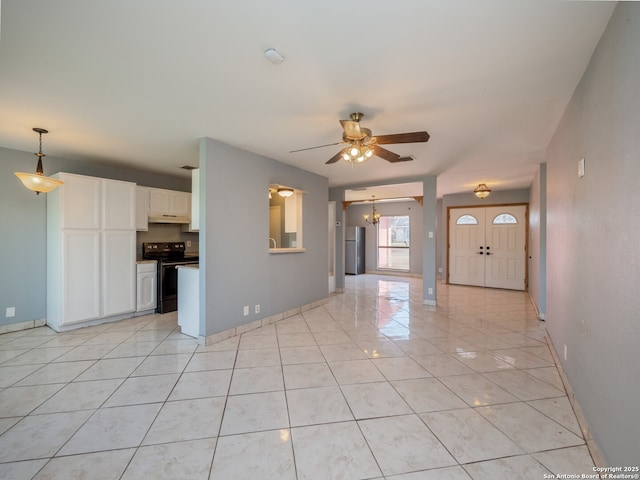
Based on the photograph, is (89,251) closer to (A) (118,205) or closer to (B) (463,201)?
(A) (118,205)

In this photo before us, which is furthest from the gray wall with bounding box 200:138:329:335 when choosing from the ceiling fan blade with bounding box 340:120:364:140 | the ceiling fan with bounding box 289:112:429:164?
the ceiling fan blade with bounding box 340:120:364:140

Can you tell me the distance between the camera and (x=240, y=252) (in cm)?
369

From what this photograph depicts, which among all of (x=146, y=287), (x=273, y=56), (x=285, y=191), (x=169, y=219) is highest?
(x=273, y=56)

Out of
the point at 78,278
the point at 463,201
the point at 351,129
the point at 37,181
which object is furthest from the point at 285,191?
the point at 463,201

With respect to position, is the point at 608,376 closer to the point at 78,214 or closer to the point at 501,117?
the point at 501,117

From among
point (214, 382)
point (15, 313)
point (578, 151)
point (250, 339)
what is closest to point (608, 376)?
point (578, 151)

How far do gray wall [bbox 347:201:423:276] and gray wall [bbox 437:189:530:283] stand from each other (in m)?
0.70

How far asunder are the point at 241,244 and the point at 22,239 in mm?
3006

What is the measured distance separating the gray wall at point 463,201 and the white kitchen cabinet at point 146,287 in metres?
7.17

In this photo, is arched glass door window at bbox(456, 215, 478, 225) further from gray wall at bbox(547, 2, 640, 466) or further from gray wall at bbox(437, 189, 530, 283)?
gray wall at bbox(547, 2, 640, 466)

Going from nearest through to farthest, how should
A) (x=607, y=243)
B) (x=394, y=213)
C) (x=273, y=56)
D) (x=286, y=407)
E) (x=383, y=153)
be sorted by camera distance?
(x=607, y=243) < (x=273, y=56) < (x=286, y=407) < (x=383, y=153) < (x=394, y=213)

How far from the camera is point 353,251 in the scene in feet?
31.9

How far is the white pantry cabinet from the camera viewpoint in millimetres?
3689

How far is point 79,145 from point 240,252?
2.45 metres
